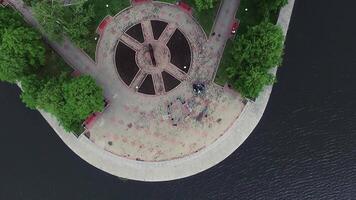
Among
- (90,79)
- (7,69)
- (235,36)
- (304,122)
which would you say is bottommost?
(7,69)

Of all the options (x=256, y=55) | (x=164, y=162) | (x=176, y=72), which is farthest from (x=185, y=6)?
(x=164, y=162)

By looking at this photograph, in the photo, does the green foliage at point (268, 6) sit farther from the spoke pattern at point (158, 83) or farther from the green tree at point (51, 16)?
the green tree at point (51, 16)

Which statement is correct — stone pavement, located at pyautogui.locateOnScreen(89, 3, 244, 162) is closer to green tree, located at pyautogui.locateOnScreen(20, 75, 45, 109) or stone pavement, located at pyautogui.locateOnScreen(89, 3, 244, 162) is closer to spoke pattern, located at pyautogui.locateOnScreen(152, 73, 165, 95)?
spoke pattern, located at pyautogui.locateOnScreen(152, 73, 165, 95)

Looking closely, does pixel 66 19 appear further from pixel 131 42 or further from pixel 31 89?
pixel 31 89

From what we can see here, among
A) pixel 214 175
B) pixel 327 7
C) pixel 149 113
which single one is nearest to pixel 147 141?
pixel 149 113

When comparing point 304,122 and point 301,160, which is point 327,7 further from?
point 301,160

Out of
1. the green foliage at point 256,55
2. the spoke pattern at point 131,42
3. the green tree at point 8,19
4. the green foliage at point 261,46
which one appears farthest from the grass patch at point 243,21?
the green tree at point 8,19

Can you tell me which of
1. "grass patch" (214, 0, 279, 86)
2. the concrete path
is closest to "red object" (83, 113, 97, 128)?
the concrete path
